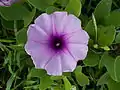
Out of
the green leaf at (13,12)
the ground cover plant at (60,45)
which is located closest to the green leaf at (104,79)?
the ground cover plant at (60,45)

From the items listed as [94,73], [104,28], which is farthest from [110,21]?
[94,73]

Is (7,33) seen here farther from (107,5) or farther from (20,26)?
(107,5)

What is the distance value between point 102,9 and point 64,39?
112 mm

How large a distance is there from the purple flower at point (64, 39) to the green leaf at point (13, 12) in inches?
4.5

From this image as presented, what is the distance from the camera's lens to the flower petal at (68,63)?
65cm

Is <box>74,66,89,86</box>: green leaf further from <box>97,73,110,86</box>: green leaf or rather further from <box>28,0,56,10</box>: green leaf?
<box>28,0,56,10</box>: green leaf

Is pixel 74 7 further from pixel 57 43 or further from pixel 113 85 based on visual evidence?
pixel 113 85

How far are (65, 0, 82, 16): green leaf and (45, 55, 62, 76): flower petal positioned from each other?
10 centimetres

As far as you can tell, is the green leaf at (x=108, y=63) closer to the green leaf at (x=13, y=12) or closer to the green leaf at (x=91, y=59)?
the green leaf at (x=91, y=59)

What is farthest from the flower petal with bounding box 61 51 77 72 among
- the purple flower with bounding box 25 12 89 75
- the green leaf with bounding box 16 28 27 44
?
the green leaf with bounding box 16 28 27 44

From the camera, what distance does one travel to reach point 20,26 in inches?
31.4

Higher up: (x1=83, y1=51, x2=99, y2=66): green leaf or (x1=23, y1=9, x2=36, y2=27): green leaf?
(x1=23, y1=9, x2=36, y2=27): green leaf

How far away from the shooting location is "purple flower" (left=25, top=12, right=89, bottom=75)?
0.65m

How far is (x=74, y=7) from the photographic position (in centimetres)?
70
